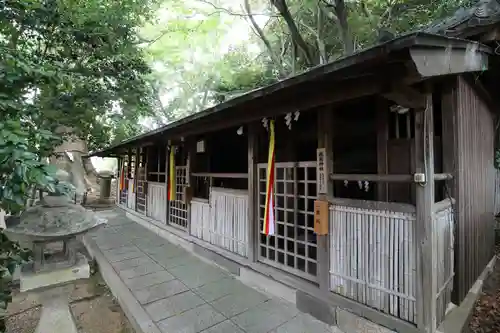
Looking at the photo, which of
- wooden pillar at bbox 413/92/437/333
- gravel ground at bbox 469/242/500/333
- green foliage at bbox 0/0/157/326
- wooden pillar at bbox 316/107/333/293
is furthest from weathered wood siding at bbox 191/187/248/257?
gravel ground at bbox 469/242/500/333

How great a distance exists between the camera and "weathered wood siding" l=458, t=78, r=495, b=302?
144 inches

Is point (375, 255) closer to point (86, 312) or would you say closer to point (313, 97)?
point (313, 97)

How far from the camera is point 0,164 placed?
5.61ft

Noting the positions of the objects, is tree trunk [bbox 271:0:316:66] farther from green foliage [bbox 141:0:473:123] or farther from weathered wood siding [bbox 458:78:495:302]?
weathered wood siding [bbox 458:78:495:302]

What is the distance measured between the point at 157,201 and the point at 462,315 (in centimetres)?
834

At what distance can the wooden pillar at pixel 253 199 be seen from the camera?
204 inches

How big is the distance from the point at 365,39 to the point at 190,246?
33.9 feet

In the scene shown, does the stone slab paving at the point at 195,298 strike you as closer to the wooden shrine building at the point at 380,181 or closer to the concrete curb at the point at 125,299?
the concrete curb at the point at 125,299

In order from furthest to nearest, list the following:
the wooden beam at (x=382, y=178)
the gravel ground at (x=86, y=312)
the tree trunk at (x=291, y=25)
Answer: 1. the tree trunk at (x=291, y=25)
2. the gravel ground at (x=86, y=312)
3. the wooden beam at (x=382, y=178)

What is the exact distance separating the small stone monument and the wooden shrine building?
315 cm

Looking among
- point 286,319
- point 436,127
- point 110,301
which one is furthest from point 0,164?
point 110,301

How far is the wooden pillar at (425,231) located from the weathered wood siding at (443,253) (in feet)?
0.63

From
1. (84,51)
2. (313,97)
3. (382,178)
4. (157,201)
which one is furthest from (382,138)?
(84,51)

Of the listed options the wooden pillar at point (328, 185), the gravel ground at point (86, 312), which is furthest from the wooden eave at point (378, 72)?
the gravel ground at point (86, 312)
